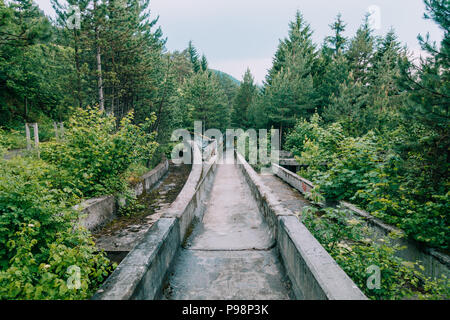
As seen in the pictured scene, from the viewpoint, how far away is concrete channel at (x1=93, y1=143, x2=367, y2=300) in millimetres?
2508

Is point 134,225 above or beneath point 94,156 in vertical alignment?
beneath

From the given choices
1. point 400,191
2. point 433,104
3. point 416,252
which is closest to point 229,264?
point 416,252

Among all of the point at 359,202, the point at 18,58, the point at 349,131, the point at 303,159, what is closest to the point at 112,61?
the point at 18,58

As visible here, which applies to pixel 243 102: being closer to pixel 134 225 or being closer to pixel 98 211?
pixel 134 225

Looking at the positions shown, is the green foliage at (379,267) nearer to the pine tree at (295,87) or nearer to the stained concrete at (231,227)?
the stained concrete at (231,227)

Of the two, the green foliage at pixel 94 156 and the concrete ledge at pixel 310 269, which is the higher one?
the green foliage at pixel 94 156

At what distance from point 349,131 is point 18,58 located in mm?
23692

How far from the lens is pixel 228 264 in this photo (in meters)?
3.99

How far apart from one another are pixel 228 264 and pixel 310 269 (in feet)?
5.43

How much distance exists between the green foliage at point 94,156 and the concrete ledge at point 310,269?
4887 millimetres

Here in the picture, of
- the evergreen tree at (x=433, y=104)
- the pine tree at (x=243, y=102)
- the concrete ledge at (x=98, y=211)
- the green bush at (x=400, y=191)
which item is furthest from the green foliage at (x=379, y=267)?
the pine tree at (x=243, y=102)

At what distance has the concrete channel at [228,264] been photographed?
251cm

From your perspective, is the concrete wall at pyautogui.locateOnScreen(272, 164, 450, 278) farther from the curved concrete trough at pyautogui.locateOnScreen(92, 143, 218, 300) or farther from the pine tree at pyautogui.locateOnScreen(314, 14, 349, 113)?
the pine tree at pyautogui.locateOnScreen(314, 14, 349, 113)
